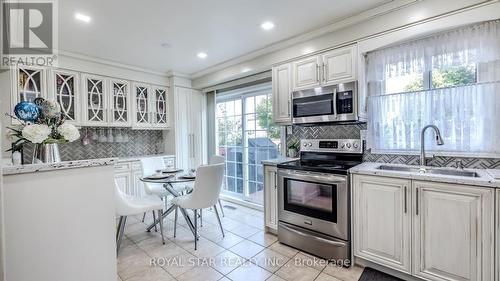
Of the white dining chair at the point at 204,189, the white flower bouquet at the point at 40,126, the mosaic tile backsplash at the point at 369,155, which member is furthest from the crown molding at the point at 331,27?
the white flower bouquet at the point at 40,126

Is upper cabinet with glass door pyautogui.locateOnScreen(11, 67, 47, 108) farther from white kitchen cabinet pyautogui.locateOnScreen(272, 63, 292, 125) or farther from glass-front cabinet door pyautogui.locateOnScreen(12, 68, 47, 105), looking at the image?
white kitchen cabinet pyautogui.locateOnScreen(272, 63, 292, 125)

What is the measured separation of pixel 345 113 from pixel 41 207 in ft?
8.41

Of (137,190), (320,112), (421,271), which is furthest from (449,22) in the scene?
(137,190)

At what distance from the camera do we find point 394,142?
2.44 metres

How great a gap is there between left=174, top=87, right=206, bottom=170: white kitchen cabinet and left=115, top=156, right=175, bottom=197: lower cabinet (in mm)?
755

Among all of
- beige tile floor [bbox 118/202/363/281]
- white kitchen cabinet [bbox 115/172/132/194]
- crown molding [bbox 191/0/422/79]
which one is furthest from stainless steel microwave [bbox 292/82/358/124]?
white kitchen cabinet [bbox 115/172/132/194]

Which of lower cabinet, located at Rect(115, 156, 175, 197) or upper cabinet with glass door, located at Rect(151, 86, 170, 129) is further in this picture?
upper cabinet with glass door, located at Rect(151, 86, 170, 129)

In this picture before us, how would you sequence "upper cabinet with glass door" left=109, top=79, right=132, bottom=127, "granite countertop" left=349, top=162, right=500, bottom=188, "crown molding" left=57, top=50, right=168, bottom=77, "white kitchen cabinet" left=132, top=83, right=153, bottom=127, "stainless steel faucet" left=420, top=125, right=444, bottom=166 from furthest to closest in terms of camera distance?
"white kitchen cabinet" left=132, top=83, right=153, bottom=127 → "upper cabinet with glass door" left=109, top=79, right=132, bottom=127 → "crown molding" left=57, top=50, right=168, bottom=77 → "stainless steel faucet" left=420, top=125, right=444, bottom=166 → "granite countertop" left=349, top=162, right=500, bottom=188

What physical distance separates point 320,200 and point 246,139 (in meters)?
2.07

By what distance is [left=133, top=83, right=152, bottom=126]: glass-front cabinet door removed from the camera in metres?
4.07

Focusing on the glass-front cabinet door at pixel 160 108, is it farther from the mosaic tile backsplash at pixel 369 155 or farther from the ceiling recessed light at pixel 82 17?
the mosaic tile backsplash at pixel 369 155

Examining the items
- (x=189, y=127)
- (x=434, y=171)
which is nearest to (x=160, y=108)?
(x=189, y=127)

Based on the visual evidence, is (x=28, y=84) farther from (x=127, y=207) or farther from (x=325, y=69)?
(x=325, y=69)

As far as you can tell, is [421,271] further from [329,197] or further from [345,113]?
[345,113]
